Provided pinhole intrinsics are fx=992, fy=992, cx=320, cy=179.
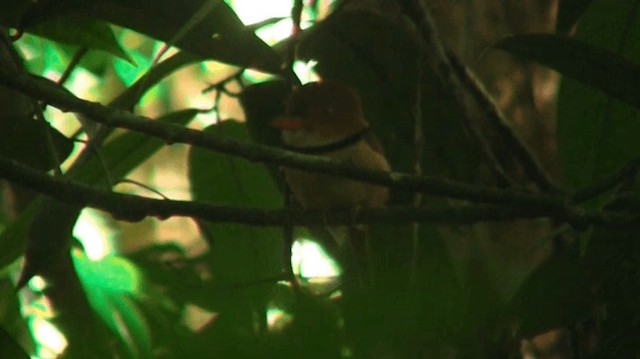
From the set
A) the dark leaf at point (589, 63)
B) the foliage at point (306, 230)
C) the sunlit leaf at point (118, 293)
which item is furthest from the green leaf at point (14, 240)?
the dark leaf at point (589, 63)

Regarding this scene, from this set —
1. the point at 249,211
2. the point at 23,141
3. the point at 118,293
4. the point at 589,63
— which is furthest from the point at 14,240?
the point at 589,63

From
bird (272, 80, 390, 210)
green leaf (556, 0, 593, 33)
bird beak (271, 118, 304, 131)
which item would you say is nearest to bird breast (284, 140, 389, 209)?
bird (272, 80, 390, 210)

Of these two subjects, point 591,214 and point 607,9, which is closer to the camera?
point 591,214

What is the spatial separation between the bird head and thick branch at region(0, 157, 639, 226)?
47 centimetres

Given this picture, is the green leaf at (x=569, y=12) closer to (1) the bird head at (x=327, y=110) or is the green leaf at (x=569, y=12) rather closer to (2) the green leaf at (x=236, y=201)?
(1) the bird head at (x=327, y=110)

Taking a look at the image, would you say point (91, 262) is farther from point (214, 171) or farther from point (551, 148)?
point (551, 148)

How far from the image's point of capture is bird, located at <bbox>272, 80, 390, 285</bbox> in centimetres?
169

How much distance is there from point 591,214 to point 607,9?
0.37 metres

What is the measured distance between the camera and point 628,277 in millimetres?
1229

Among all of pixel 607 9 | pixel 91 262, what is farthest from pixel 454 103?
pixel 91 262

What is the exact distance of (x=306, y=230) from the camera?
68.5 inches

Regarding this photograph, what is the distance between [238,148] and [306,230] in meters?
0.72

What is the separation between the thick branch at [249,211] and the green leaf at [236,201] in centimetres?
39

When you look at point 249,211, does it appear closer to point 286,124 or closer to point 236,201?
point 286,124
